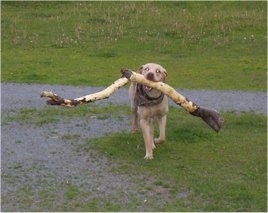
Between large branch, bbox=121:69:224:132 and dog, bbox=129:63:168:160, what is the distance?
0.08 metres

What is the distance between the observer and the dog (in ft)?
28.5

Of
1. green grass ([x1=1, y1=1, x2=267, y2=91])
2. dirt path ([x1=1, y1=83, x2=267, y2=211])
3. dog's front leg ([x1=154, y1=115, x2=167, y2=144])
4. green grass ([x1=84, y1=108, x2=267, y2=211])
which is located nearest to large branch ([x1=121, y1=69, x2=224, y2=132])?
green grass ([x1=84, y1=108, x2=267, y2=211])

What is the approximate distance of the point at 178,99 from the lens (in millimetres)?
8609

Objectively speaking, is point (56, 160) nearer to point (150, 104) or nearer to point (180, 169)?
point (150, 104)

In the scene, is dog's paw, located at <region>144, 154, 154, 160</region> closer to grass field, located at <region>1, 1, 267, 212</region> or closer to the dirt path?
grass field, located at <region>1, 1, 267, 212</region>

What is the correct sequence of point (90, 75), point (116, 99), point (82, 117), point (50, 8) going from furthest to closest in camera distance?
1. point (50, 8)
2. point (90, 75)
3. point (116, 99)
4. point (82, 117)

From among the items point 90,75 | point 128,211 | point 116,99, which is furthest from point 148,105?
point 90,75

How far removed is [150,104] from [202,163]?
0.98 meters

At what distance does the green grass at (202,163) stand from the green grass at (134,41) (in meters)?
3.99

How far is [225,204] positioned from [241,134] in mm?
2957

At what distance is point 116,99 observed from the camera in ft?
41.3

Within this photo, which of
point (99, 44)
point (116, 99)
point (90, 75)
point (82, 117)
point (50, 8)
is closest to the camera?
point (82, 117)

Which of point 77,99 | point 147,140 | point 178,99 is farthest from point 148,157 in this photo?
point 77,99

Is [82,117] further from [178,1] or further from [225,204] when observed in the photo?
[178,1]
